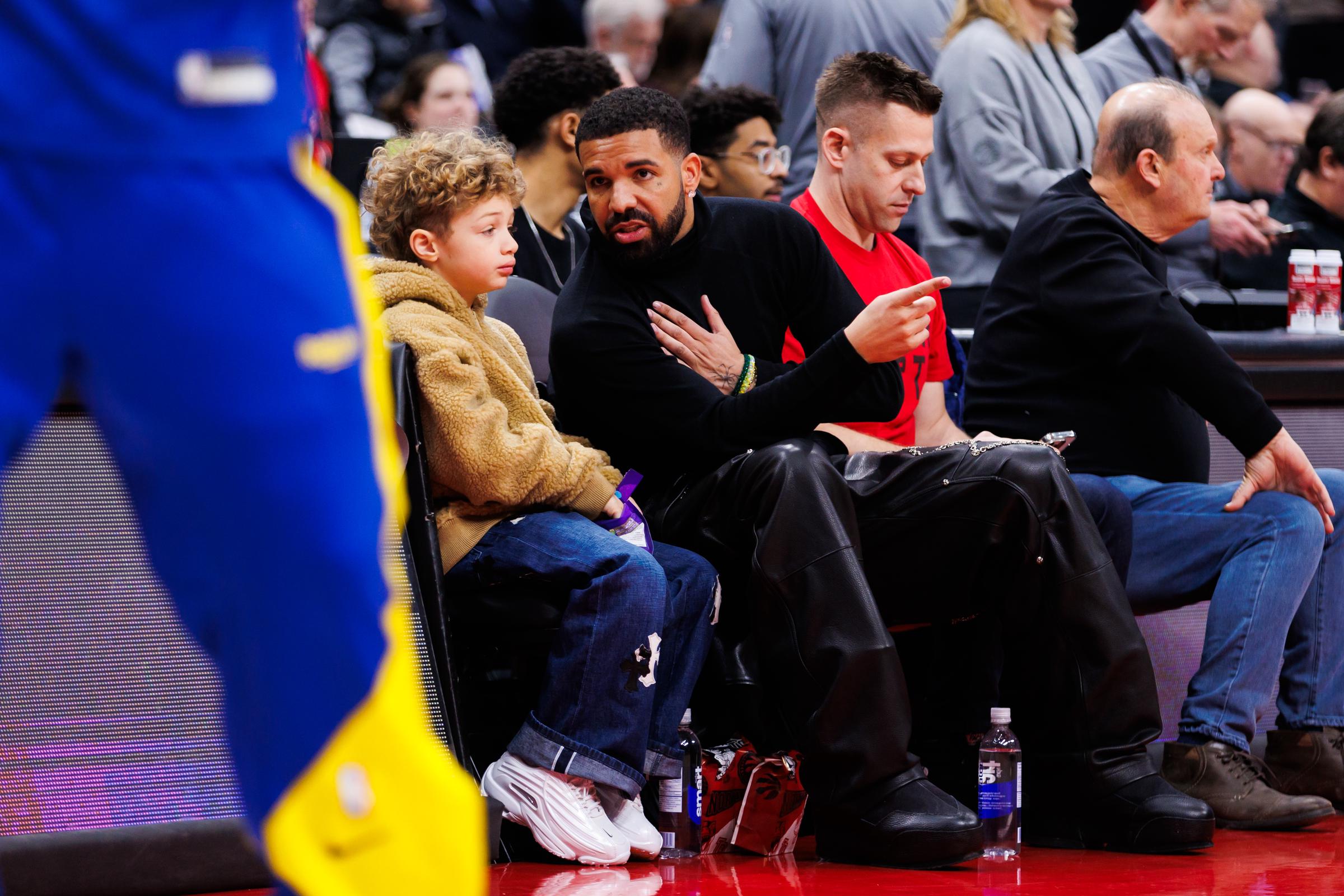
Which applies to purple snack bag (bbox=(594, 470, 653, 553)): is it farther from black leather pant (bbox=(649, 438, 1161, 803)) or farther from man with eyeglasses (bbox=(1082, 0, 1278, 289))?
man with eyeglasses (bbox=(1082, 0, 1278, 289))

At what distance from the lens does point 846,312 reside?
11.9ft

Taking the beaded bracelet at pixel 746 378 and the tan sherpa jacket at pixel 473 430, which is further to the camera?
the beaded bracelet at pixel 746 378

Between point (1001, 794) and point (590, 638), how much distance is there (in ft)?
2.91

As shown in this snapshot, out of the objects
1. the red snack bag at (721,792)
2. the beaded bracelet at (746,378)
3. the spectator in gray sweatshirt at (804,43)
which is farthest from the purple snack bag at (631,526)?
the spectator in gray sweatshirt at (804,43)

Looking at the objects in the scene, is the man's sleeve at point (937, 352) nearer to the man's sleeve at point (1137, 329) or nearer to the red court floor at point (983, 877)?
the man's sleeve at point (1137, 329)

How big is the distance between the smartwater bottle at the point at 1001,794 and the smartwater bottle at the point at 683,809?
56 centimetres

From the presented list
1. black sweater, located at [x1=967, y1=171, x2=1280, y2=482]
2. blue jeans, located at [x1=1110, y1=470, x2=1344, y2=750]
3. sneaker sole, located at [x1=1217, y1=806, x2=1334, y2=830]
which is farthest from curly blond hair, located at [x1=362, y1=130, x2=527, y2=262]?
sneaker sole, located at [x1=1217, y1=806, x2=1334, y2=830]

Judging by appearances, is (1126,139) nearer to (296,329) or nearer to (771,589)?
(771,589)

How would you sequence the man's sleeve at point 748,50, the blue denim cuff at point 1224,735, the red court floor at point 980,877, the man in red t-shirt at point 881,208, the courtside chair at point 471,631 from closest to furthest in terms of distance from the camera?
the red court floor at point 980,877, the courtside chair at point 471,631, the blue denim cuff at point 1224,735, the man in red t-shirt at point 881,208, the man's sleeve at point 748,50

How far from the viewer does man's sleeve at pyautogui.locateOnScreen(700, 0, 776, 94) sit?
5.46 m

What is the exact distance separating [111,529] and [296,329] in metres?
1.68

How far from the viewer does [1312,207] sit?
5484 mm

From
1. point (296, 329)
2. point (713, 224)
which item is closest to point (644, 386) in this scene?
point (713, 224)

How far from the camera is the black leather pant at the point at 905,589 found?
3047 millimetres
